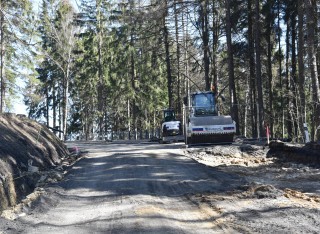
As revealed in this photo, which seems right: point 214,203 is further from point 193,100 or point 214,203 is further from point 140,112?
point 140,112

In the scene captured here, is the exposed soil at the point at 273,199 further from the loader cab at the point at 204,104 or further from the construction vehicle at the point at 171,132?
the construction vehicle at the point at 171,132

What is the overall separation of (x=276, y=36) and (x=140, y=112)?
25.1 metres

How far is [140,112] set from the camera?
58.6m

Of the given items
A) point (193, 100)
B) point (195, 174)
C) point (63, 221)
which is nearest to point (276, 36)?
point (193, 100)

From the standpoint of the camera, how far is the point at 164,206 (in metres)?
8.57

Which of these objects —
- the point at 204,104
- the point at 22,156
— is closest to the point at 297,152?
the point at 204,104

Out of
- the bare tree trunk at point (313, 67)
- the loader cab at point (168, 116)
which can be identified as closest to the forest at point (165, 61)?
the bare tree trunk at point (313, 67)

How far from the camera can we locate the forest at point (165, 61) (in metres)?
26.0

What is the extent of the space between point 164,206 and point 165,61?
121 feet

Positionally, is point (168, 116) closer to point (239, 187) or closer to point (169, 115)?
point (169, 115)

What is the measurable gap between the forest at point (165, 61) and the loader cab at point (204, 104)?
667 millimetres

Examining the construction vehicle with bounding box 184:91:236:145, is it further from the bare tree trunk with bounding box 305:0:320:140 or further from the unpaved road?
the unpaved road

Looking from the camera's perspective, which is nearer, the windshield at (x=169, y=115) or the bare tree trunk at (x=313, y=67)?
the bare tree trunk at (x=313, y=67)

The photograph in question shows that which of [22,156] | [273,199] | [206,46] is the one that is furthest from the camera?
[206,46]
